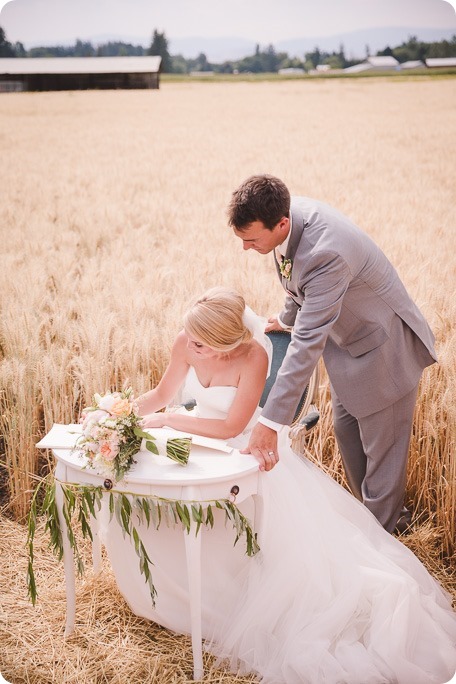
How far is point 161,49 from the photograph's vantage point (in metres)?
5.82

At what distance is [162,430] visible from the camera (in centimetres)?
222

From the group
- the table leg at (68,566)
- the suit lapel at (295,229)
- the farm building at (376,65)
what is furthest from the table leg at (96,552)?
the farm building at (376,65)

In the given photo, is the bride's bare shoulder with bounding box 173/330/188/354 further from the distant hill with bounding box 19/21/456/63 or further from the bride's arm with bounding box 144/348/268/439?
the distant hill with bounding box 19/21/456/63

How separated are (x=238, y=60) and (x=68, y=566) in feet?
17.3

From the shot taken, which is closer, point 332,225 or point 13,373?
point 332,225

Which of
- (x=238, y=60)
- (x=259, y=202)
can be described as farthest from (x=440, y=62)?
(x=259, y=202)

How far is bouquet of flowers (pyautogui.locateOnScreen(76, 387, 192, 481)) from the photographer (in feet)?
6.38

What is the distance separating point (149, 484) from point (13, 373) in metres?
1.47

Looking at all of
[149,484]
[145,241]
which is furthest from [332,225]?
[145,241]

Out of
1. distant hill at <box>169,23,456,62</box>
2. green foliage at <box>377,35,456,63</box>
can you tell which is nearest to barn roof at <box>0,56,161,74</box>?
distant hill at <box>169,23,456,62</box>

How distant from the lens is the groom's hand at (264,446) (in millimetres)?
2064

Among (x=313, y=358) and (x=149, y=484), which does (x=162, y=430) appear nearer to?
(x=149, y=484)

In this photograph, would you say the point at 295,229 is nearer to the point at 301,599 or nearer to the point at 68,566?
the point at 301,599

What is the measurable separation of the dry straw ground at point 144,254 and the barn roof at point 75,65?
108cm
